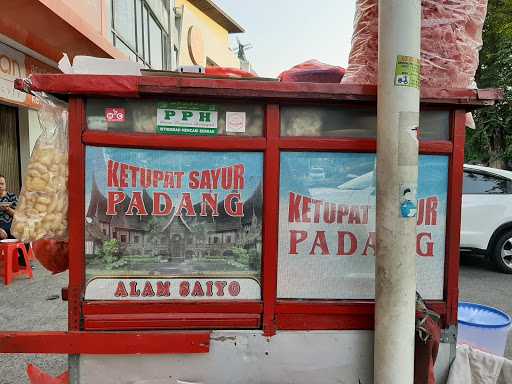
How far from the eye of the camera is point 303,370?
1.91 meters

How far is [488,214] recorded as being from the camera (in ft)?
20.7

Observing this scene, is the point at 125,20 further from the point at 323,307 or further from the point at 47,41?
the point at 323,307

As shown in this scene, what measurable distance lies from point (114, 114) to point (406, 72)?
1212 mm

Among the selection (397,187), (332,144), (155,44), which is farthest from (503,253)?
(155,44)

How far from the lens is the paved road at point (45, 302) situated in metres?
3.34

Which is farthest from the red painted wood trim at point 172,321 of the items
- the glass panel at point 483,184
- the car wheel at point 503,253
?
the car wheel at point 503,253

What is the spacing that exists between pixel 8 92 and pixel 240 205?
264 inches

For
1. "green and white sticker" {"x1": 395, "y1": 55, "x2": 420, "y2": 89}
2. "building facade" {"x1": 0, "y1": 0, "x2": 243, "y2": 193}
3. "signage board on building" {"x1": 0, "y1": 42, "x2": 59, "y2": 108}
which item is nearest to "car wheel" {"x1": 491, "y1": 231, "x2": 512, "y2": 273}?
"green and white sticker" {"x1": 395, "y1": 55, "x2": 420, "y2": 89}

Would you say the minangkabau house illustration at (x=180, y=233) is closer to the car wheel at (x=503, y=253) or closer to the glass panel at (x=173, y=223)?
the glass panel at (x=173, y=223)

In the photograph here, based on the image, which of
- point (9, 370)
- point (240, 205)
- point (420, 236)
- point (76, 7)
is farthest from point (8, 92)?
point (420, 236)

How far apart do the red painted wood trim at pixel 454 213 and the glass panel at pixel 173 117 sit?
0.86m

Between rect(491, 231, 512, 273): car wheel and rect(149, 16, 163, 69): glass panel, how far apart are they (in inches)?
402

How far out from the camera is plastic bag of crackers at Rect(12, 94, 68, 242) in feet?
5.92

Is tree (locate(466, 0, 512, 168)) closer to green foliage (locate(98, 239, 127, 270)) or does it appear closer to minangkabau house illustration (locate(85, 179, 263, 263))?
minangkabau house illustration (locate(85, 179, 263, 263))
